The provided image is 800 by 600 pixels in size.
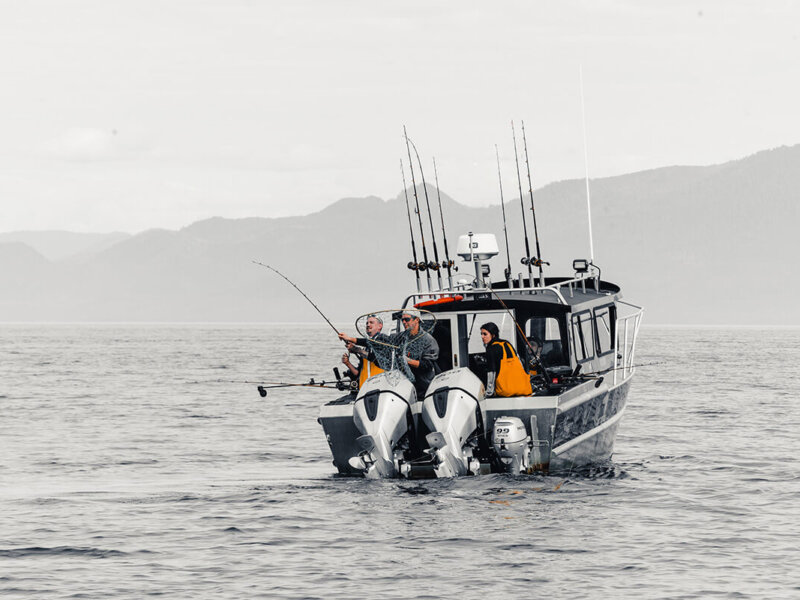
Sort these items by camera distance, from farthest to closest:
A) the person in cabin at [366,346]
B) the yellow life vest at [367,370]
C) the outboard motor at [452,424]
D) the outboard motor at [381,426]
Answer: the yellow life vest at [367,370]
the person in cabin at [366,346]
the outboard motor at [381,426]
the outboard motor at [452,424]

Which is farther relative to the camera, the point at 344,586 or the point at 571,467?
the point at 571,467

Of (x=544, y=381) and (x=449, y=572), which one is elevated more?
(x=544, y=381)

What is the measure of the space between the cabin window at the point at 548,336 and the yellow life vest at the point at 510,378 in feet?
9.31

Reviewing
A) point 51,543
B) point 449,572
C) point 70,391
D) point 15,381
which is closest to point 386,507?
point 449,572

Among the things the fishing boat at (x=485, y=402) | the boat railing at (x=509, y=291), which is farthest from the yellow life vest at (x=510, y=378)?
the boat railing at (x=509, y=291)

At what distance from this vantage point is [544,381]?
18.4 m

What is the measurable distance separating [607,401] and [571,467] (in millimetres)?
1946

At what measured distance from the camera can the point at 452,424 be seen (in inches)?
618

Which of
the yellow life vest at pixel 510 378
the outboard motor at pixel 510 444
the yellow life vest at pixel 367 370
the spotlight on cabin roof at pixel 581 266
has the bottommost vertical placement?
the outboard motor at pixel 510 444

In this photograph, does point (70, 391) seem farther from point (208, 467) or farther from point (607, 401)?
point (607, 401)

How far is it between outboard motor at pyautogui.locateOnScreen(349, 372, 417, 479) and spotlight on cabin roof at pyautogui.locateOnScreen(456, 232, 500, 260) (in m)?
3.59

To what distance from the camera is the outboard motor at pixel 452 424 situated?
617 inches

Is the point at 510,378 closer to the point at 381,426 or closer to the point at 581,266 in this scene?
the point at 381,426

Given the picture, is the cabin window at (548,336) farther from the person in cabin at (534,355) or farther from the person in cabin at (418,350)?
the person in cabin at (418,350)
